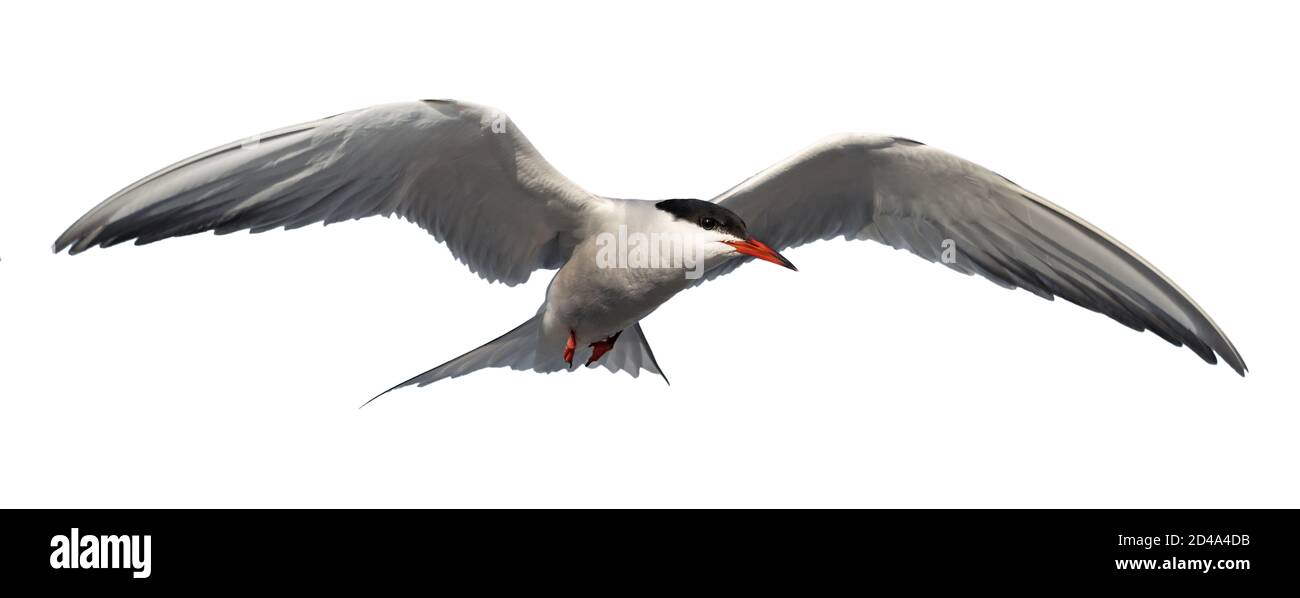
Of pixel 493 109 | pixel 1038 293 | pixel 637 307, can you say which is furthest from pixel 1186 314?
pixel 493 109

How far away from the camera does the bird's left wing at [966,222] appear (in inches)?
166

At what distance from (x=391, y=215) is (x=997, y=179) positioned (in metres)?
2.44

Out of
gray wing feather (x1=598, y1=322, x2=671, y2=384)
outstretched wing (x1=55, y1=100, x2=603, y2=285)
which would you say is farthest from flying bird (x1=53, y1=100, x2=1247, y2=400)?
gray wing feather (x1=598, y1=322, x2=671, y2=384)

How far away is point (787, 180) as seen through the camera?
4371 mm

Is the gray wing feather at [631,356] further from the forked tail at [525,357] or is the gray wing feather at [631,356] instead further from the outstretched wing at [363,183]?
the outstretched wing at [363,183]

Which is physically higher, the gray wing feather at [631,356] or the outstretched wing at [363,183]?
the outstretched wing at [363,183]

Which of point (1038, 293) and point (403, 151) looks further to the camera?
point (1038, 293)

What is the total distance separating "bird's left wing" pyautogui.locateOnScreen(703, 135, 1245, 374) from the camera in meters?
4.21

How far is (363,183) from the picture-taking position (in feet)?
13.1

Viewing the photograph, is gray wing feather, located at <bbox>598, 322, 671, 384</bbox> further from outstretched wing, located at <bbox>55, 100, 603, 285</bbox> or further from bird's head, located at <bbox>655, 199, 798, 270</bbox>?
bird's head, located at <bbox>655, 199, 798, 270</bbox>

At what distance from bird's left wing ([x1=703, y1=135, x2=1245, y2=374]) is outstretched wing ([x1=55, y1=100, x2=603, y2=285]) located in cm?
88

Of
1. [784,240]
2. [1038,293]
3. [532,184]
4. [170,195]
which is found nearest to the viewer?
[170,195]

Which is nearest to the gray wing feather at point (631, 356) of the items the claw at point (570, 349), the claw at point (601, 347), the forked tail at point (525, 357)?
the forked tail at point (525, 357)

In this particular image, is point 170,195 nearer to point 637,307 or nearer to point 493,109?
point 493,109
